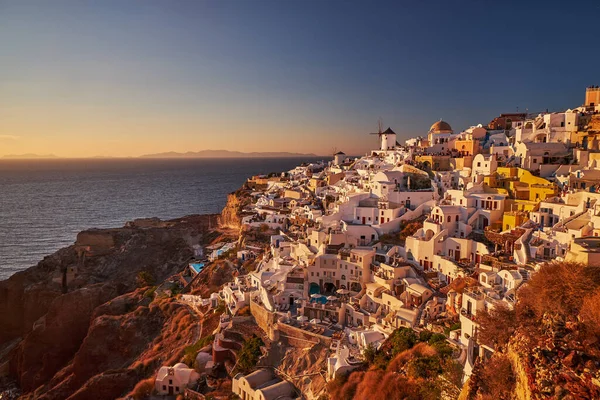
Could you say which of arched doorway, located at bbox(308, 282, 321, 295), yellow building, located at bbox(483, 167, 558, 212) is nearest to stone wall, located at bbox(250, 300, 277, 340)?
arched doorway, located at bbox(308, 282, 321, 295)

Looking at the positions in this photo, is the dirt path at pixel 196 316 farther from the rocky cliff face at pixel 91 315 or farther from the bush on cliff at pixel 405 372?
the bush on cliff at pixel 405 372

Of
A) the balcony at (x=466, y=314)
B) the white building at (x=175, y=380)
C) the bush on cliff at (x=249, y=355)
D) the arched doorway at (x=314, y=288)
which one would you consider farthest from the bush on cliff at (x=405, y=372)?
the white building at (x=175, y=380)

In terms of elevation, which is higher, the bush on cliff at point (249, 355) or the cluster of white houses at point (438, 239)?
the cluster of white houses at point (438, 239)

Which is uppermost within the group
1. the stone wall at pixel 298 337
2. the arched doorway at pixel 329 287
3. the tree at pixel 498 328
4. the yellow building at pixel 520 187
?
the yellow building at pixel 520 187

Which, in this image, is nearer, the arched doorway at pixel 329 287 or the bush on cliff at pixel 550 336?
the bush on cliff at pixel 550 336

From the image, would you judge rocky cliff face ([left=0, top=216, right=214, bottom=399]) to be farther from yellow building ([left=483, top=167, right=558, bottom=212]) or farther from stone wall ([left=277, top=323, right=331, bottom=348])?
yellow building ([left=483, top=167, right=558, bottom=212])

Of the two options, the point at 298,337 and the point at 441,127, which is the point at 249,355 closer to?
the point at 298,337

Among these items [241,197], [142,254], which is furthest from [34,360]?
[241,197]
